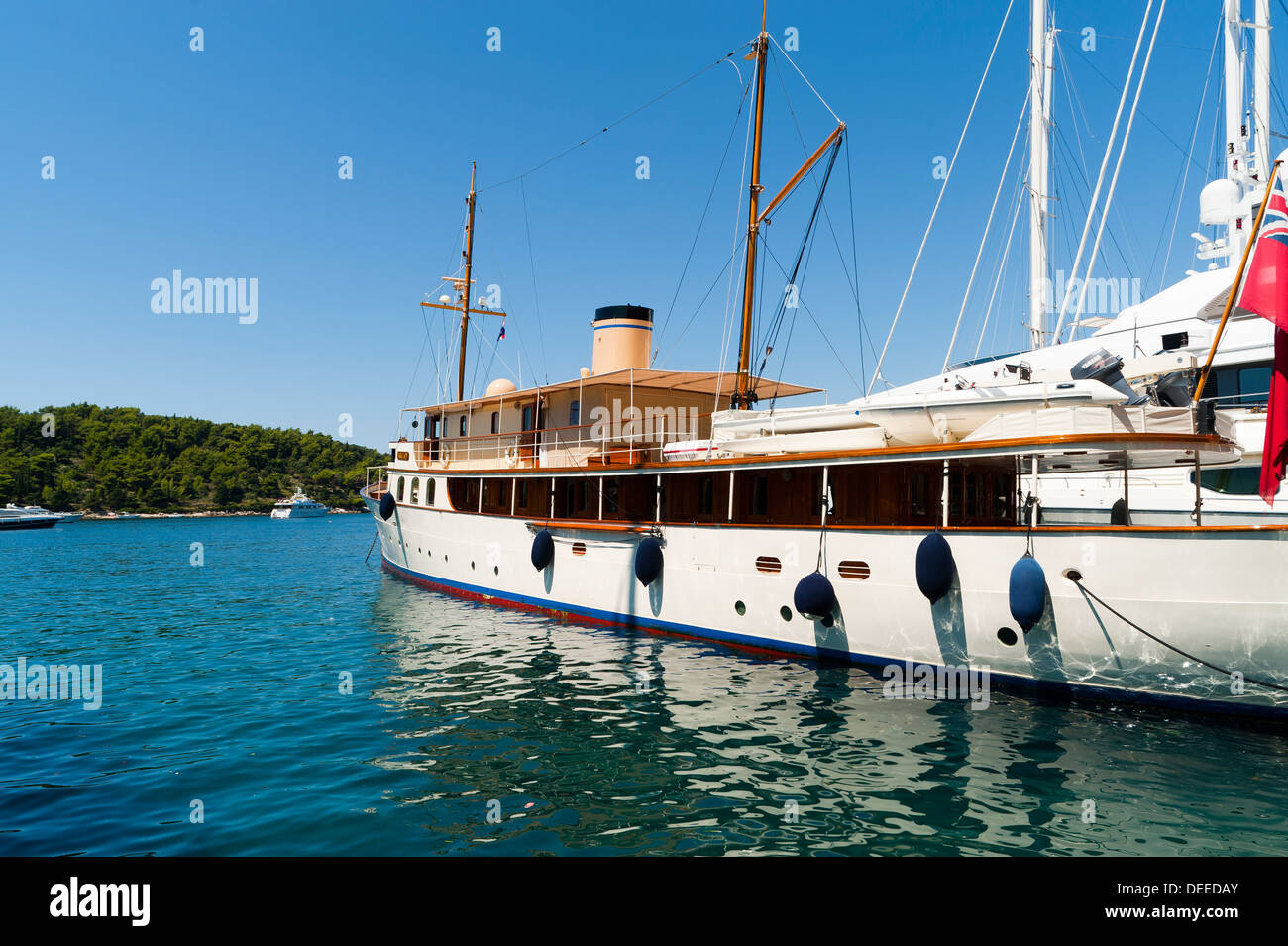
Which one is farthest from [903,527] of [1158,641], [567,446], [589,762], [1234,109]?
[1234,109]

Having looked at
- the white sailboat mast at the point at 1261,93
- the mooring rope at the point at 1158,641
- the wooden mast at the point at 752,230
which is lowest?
the mooring rope at the point at 1158,641

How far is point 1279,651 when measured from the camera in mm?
9320

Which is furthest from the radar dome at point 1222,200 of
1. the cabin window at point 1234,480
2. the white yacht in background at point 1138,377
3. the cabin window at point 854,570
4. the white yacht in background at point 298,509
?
the white yacht in background at point 298,509

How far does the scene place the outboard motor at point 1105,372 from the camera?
11391 mm

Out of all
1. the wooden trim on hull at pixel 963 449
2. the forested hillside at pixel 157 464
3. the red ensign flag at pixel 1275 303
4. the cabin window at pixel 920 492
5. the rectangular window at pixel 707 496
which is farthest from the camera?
the forested hillside at pixel 157 464

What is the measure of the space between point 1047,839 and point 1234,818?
2.14 meters

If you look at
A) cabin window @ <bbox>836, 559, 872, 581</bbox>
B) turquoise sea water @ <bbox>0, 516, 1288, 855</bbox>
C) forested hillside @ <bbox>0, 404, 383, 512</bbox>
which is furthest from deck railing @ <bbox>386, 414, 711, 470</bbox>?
forested hillside @ <bbox>0, 404, 383, 512</bbox>

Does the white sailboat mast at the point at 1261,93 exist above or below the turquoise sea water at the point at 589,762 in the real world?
above

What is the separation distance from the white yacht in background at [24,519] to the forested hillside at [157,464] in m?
22.4

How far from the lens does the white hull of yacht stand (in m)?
9.47

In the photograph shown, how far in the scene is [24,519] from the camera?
69.4m

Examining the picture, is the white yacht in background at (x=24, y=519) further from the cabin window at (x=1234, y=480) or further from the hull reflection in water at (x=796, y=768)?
Result: the cabin window at (x=1234, y=480)

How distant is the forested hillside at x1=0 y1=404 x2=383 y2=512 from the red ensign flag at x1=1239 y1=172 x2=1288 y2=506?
118 meters

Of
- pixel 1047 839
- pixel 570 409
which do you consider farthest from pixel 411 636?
pixel 1047 839
